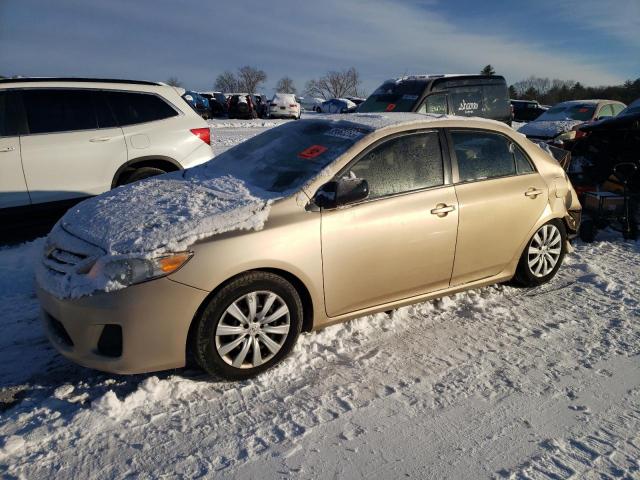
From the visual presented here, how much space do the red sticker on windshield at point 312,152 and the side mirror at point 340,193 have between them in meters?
0.41

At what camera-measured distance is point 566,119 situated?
39.9ft

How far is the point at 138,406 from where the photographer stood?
2721mm

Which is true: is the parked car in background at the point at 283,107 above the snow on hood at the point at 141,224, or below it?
above

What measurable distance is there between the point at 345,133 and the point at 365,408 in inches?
79.0

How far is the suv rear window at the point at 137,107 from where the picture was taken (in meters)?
5.82

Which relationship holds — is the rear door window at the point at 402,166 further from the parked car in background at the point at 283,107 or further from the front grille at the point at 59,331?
the parked car in background at the point at 283,107

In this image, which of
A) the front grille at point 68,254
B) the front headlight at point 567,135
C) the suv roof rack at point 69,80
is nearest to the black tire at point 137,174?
the suv roof rack at point 69,80

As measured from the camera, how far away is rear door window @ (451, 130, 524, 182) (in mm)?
3883

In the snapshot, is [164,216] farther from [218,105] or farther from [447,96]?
[218,105]

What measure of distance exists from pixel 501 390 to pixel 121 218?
260 cm

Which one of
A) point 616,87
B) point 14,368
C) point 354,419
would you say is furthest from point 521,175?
point 616,87

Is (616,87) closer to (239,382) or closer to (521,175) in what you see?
(521,175)

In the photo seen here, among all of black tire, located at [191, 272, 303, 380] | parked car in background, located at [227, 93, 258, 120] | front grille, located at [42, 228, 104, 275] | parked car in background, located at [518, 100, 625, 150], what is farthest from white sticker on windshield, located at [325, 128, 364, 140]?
parked car in background, located at [227, 93, 258, 120]

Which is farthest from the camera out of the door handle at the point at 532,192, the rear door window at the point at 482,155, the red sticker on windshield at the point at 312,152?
A: the door handle at the point at 532,192
